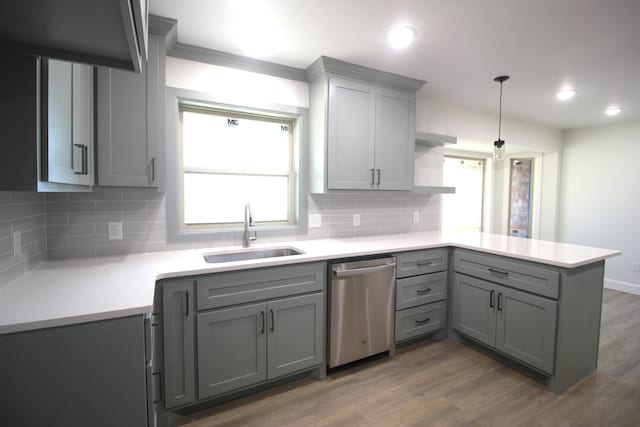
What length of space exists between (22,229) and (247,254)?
4.29ft

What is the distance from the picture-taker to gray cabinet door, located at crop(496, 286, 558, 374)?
6.86 feet

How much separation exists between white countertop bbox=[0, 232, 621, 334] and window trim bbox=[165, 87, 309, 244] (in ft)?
0.40

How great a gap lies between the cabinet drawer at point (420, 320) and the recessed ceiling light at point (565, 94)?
250 centimetres

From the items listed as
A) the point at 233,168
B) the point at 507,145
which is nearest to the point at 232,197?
the point at 233,168

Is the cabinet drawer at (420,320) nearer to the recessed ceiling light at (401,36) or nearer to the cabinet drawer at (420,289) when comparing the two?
the cabinet drawer at (420,289)

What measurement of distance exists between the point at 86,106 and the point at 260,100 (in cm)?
123

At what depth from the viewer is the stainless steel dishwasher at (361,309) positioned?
87.6 inches

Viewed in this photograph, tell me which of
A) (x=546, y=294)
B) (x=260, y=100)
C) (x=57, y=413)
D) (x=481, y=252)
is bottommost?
(x=57, y=413)

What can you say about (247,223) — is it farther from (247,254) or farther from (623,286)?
(623,286)

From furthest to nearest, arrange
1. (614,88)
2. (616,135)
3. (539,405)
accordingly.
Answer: (616,135) → (614,88) → (539,405)

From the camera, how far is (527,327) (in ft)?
7.28

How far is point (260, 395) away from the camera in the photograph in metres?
2.05

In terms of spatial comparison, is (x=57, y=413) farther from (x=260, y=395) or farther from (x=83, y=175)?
(x=260, y=395)

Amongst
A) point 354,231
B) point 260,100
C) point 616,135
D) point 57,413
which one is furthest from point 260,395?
point 616,135
